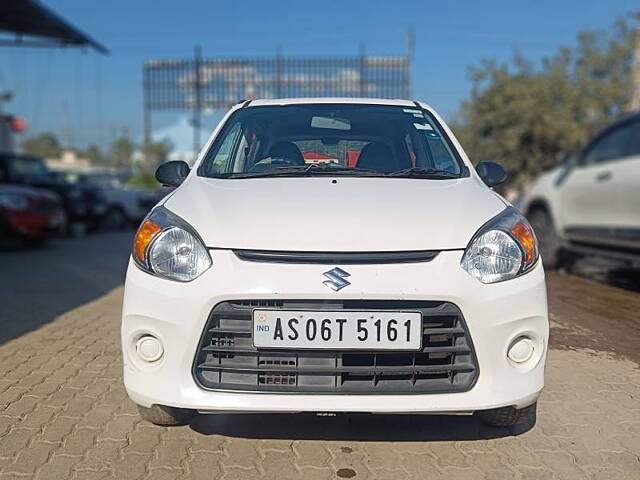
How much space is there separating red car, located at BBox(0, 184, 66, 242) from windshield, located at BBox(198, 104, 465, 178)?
797 centimetres

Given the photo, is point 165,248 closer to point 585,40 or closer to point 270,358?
point 270,358

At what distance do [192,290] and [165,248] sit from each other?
0.27 metres

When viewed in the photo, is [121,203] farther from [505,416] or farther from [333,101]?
[505,416]

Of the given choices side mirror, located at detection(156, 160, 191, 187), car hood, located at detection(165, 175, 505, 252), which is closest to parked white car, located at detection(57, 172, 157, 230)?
side mirror, located at detection(156, 160, 191, 187)

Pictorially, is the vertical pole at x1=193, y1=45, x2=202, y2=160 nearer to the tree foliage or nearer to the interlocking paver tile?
the tree foliage

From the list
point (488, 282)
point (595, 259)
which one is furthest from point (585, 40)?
point (488, 282)

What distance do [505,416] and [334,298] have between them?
41.5 inches

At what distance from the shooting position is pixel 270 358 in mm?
2412

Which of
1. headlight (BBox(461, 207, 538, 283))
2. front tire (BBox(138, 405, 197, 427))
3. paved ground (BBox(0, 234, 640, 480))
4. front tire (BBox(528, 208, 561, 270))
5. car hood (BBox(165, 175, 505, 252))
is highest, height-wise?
car hood (BBox(165, 175, 505, 252))

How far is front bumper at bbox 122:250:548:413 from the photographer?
7.77 ft

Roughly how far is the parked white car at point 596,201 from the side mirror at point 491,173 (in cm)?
309

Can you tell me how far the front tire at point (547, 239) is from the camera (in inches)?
297

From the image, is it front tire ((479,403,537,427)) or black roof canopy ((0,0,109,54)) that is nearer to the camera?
front tire ((479,403,537,427))

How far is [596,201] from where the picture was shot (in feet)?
22.0
